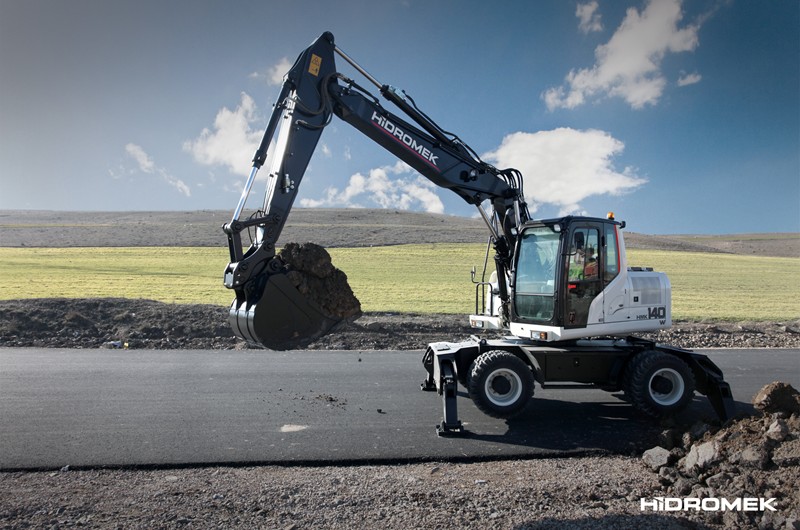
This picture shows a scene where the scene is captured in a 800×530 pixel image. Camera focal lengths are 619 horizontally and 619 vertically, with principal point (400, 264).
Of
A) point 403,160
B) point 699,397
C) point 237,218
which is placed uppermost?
point 403,160

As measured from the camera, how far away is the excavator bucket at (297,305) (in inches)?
254

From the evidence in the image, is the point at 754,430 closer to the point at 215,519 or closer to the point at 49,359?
the point at 215,519

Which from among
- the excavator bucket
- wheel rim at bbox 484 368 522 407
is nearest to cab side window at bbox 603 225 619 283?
wheel rim at bbox 484 368 522 407

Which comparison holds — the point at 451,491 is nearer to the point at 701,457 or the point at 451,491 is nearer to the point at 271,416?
the point at 701,457

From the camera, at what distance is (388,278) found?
104ft

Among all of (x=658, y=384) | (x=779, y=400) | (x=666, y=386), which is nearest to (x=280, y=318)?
(x=658, y=384)

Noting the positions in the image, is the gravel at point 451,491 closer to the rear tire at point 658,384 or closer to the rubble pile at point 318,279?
the rear tire at point 658,384

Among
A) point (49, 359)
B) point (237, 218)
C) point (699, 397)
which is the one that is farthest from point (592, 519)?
point (49, 359)

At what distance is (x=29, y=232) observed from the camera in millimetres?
58938

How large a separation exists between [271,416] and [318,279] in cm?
234

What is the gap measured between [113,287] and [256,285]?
72.3 feet

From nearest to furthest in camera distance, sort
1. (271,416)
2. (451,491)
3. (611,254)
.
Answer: (451,491), (271,416), (611,254)

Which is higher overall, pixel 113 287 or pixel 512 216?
pixel 512 216

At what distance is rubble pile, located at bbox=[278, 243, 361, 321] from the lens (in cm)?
683
